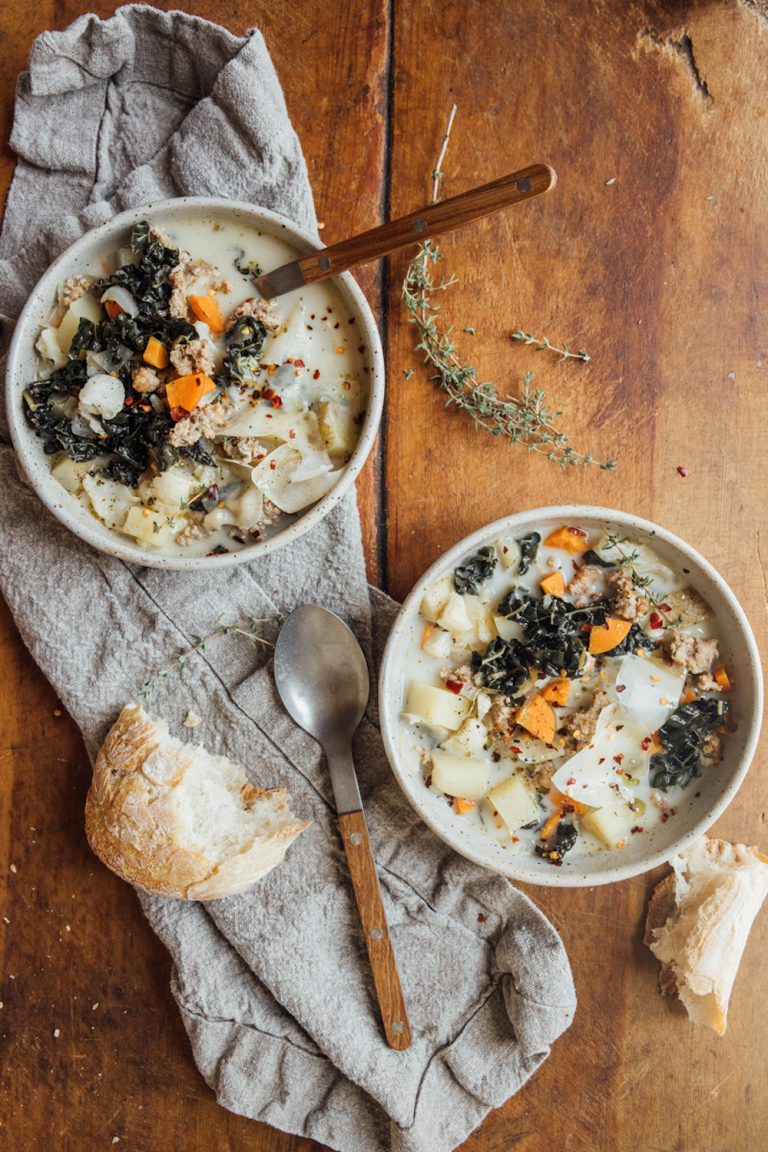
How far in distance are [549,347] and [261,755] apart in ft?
5.80

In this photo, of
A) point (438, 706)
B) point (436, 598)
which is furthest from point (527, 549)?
point (438, 706)

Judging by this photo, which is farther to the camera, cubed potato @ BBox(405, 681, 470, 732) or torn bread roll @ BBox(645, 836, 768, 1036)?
torn bread roll @ BBox(645, 836, 768, 1036)

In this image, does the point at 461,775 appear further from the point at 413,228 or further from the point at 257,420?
the point at 413,228

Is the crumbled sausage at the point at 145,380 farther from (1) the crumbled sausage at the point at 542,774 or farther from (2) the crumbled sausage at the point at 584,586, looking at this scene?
(1) the crumbled sausage at the point at 542,774

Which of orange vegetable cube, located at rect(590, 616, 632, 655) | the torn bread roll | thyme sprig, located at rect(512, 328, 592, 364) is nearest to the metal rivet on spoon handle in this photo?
thyme sprig, located at rect(512, 328, 592, 364)

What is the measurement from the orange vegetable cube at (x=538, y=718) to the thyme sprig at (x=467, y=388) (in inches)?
34.3

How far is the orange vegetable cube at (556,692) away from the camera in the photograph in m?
3.12

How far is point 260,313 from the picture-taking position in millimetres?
3072

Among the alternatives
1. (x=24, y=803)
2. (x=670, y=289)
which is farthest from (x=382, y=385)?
(x=24, y=803)

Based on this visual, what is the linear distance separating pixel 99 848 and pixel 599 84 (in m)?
A: 3.19

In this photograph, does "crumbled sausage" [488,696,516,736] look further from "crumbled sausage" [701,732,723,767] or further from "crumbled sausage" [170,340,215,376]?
"crumbled sausage" [170,340,215,376]

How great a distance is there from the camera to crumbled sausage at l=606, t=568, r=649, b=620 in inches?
123

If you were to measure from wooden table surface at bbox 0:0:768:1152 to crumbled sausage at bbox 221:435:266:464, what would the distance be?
1.74 feet

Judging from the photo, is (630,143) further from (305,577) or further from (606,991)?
(606,991)
